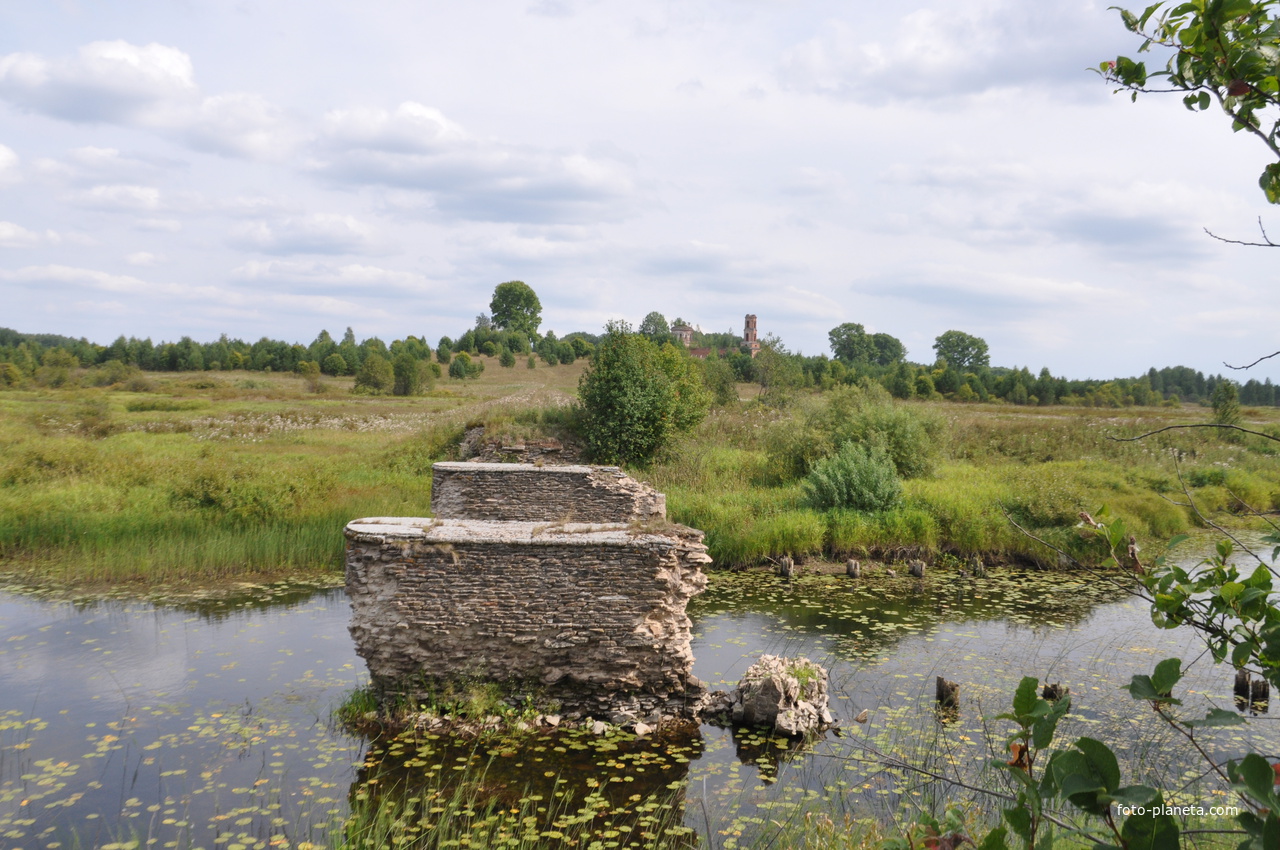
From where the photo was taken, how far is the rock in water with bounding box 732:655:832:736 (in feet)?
25.7

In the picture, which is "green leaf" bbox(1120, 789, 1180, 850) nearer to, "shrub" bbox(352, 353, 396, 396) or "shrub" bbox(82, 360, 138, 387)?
"shrub" bbox(352, 353, 396, 396)

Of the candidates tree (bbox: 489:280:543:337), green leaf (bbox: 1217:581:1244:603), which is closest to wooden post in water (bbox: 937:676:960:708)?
green leaf (bbox: 1217:581:1244:603)

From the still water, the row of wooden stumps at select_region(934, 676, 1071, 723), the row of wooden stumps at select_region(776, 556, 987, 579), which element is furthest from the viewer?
the row of wooden stumps at select_region(776, 556, 987, 579)

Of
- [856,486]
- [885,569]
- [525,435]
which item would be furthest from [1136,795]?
[525,435]

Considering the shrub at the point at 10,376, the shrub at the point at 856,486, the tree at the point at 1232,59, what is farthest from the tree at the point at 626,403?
the shrub at the point at 10,376

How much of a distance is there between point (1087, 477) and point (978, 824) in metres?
17.0

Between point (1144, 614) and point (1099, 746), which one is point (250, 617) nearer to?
point (1099, 746)

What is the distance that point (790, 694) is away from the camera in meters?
7.96

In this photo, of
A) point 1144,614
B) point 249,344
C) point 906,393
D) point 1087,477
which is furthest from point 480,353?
point 1144,614

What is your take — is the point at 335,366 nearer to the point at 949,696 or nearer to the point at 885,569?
the point at 885,569

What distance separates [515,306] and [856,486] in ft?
252

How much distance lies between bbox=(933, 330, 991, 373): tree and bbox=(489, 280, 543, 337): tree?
46382 mm

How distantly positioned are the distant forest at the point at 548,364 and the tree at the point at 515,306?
440 cm

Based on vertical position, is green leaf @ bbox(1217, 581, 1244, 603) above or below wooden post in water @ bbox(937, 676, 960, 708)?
above
